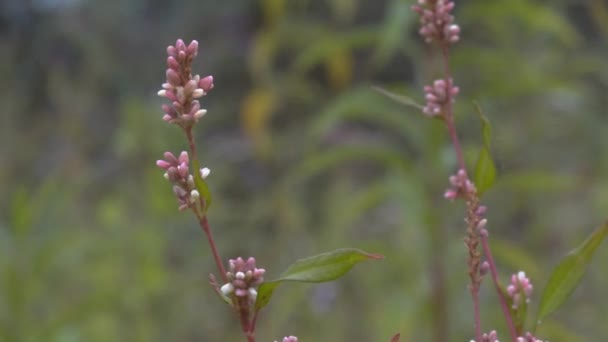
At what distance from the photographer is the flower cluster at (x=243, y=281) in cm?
75

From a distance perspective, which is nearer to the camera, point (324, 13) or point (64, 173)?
point (64, 173)

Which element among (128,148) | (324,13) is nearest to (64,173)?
(128,148)

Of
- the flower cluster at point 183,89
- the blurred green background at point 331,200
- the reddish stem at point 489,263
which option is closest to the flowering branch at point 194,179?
the flower cluster at point 183,89

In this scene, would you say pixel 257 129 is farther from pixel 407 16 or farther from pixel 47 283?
pixel 407 16

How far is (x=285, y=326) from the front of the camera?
321 cm

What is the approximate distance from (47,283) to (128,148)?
3.04 feet

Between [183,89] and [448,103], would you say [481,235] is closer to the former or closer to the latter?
[448,103]

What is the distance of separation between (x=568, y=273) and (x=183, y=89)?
0.33 meters

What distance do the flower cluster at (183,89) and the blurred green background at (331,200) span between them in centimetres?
44

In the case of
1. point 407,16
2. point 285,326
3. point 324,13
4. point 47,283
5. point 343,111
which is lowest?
point 285,326

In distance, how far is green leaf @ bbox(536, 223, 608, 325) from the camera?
832 millimetres

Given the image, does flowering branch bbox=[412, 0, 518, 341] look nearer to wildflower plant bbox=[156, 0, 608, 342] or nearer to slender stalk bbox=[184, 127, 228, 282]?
wildflower plant bbox=[156, 0, 608, 342]

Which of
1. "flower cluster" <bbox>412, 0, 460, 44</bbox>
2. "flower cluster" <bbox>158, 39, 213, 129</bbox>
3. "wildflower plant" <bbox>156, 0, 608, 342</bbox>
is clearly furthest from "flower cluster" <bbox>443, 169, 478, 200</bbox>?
"flower cluster" <bbox>158, 39, 213, 129</bbox>

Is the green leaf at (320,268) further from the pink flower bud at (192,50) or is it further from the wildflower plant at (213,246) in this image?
the pink flower bud at (192,50)
